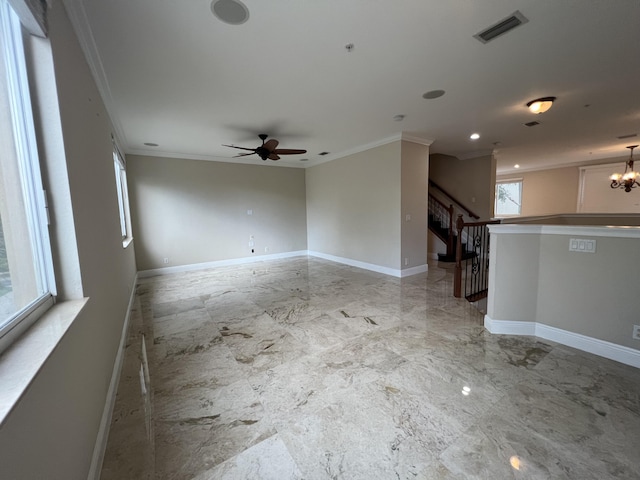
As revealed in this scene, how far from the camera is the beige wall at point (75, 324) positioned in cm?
85

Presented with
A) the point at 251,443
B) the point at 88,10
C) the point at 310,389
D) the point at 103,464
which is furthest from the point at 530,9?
the point at 103,464

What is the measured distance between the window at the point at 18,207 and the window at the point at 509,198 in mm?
12353

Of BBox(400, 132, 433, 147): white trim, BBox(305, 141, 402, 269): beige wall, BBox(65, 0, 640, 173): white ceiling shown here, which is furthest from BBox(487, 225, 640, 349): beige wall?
BBox(400, 132, 433, 147): white trim

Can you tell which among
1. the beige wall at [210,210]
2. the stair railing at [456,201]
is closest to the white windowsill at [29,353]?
the beige wall at [210,210]

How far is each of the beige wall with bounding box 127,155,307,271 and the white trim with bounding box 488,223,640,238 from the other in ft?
18.1

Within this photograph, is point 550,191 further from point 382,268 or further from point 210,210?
point 210,210

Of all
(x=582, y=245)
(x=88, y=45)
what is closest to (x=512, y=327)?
(x=582, y=245)

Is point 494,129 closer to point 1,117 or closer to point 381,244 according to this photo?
point 381,244

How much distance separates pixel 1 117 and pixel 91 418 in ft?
5.01

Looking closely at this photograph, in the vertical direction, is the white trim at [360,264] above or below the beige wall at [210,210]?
below

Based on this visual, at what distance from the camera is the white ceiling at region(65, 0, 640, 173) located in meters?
1.89

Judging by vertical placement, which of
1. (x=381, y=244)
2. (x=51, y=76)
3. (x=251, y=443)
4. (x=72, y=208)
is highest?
(x=51, y=76)

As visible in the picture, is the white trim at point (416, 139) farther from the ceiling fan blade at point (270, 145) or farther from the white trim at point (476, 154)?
the ceiling fan blade at point (270, 145)

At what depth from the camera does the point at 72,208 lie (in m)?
Answer: 1.48
